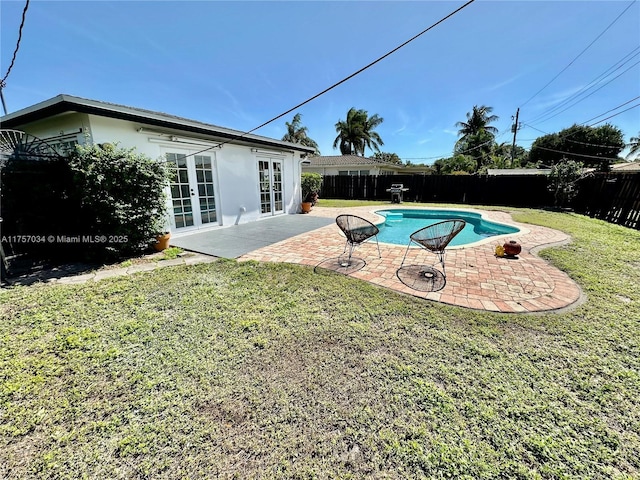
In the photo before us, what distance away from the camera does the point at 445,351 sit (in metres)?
2.46

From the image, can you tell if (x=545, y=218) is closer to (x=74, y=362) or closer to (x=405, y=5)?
(x=405, y=5)

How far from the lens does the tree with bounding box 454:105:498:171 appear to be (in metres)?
28.7

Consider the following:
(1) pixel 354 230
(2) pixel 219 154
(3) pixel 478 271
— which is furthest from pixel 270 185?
(3) pixel 478 271

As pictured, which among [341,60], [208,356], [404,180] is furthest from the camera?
[404,180]

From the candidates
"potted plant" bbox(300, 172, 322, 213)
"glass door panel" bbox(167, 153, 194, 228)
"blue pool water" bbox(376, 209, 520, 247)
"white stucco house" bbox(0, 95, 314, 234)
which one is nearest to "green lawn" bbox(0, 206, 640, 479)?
"white stucco house" bbox(0, 95, 314, 234)

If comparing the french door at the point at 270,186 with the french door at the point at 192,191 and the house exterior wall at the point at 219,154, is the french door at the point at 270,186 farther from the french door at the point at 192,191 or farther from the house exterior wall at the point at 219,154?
the french door at the point at 192,191

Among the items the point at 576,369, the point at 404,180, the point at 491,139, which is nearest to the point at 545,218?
the point at 404,180

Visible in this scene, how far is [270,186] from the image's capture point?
1055cm

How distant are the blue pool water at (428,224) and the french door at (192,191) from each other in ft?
18.3

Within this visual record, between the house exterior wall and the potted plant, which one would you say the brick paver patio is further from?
the potted plant

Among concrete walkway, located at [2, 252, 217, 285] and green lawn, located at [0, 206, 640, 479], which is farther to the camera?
concrete walkway, located at [2, 252, 217, 285]

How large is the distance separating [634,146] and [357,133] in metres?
38.9

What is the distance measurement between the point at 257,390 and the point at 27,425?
4.97 feet

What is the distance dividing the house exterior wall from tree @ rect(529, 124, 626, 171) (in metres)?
38.7
